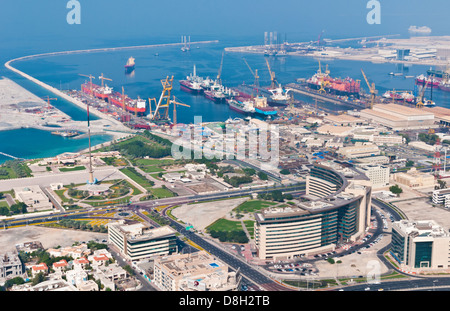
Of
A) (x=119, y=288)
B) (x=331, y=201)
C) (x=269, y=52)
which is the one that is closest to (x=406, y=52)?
(x=269, y=52)

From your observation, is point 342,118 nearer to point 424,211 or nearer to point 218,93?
point 218,93

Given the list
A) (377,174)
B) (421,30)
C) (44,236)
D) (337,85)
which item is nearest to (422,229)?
(377,174)

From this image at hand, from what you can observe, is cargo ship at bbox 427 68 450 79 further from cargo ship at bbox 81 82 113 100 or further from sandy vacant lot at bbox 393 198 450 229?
sandy vacant lot at bbox 393 198 450 229

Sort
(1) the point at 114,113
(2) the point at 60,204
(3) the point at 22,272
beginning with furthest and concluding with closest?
(1) the point at 114,113 → (2) the point at 60,204 → (3) the point at 22,272

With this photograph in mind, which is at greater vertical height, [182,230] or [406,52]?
[406,52]

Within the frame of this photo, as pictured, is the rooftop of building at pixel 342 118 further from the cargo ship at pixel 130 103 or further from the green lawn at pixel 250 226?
the green lawn at pixel 250 226

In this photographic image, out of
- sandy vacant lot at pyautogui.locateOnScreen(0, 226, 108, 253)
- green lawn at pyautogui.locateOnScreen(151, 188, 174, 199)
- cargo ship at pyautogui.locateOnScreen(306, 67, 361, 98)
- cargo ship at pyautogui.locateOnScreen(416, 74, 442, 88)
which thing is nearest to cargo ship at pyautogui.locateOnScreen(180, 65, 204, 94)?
cargo ship at pyautogui.locateOnScreen(306, 67, 361, 98)

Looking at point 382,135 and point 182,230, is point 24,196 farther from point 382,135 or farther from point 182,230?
point 382,135
